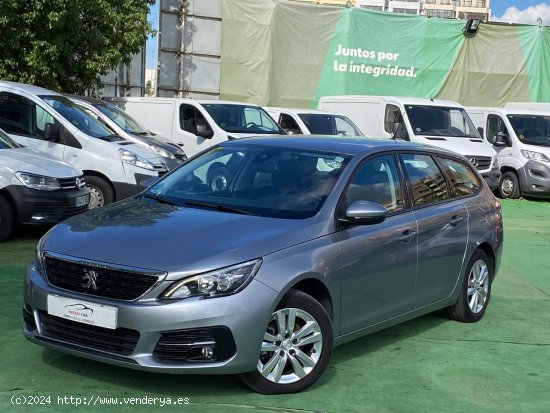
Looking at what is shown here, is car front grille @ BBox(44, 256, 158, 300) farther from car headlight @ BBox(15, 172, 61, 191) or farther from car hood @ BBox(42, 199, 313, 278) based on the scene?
car headlight @ BBox(15, 172, 61, 191)

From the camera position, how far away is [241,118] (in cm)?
1458

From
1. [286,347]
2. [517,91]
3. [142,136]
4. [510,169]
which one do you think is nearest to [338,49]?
[517,91]

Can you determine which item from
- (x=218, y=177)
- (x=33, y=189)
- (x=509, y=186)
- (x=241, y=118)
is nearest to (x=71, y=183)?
(x=33, y=189)

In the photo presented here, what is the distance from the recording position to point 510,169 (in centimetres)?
1720

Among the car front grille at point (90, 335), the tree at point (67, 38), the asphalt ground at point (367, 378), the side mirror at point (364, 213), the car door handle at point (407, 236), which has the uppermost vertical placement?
the tree at point (67, 38)

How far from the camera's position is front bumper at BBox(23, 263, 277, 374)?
3.90 m

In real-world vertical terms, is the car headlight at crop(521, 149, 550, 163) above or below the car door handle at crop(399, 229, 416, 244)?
below

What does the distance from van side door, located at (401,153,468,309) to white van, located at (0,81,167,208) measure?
553 cm

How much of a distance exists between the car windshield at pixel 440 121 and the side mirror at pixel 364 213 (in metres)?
11.2

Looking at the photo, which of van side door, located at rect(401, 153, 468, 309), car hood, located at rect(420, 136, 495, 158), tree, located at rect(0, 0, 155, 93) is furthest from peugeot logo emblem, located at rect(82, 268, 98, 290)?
car hood, located at rect(420, 136, 495, 158)

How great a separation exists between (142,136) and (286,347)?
27.8 ft

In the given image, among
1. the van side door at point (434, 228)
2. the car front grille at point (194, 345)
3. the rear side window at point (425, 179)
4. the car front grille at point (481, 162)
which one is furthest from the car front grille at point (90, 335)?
the car front grille at point (481, 162)

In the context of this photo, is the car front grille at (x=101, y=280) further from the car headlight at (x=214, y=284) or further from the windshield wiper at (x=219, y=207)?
the windshield wiper at (x=219, y=207)

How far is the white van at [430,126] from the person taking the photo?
15.8 meters
